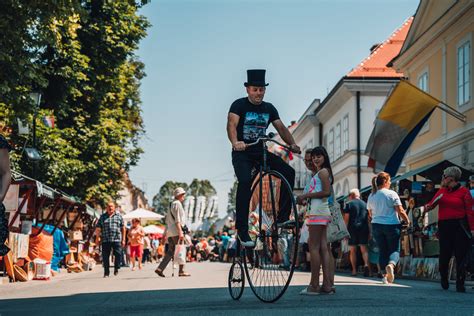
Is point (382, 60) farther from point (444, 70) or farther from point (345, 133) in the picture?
point (444, 70)

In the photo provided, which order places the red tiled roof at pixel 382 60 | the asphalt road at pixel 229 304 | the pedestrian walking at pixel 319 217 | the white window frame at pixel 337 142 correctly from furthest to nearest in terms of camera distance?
the white window frame at pixel 337 142 < the red tiled roof at pixel 382 60 < the pedestrian walking at pixel 319 217 < the asphalt road at pixel 229 304

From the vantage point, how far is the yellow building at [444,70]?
2728 centimetres

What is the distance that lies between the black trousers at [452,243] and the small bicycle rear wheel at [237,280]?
419 cm

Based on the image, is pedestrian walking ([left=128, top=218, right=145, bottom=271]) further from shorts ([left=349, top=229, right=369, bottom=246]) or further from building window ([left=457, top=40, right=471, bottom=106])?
shorts ([left=349, top=229, right=369, bottom=246])

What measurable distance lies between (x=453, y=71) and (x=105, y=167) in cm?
1534

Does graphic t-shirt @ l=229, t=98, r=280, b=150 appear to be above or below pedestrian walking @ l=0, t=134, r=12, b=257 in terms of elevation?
above

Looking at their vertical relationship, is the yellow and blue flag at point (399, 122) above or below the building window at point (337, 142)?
below

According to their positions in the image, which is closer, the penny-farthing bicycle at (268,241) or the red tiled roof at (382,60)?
the penny-farthing bicycle at (268,241)

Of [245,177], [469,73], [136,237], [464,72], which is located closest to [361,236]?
[469,73]

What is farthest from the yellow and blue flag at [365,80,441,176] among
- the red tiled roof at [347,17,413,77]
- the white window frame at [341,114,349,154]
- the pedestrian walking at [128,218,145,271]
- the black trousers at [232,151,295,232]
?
the white window frame at [341,114,349,154]

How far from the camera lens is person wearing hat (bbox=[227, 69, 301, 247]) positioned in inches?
357

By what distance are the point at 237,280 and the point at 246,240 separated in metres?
0.77

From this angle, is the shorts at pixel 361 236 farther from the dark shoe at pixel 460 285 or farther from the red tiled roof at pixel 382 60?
the red tiled roof at pixel 382 60

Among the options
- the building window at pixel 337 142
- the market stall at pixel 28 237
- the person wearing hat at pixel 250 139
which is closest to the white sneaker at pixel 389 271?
the person wearing hat at pixel 250 139
